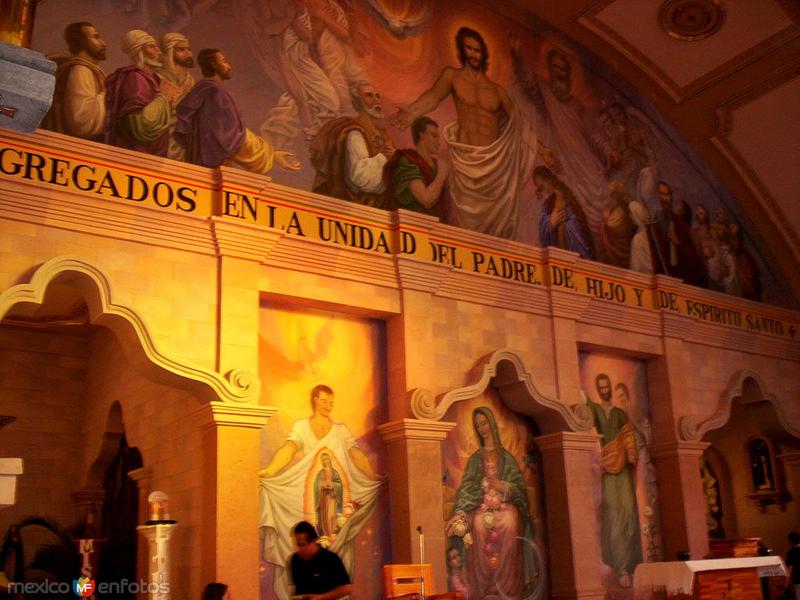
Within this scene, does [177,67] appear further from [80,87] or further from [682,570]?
[682,570]

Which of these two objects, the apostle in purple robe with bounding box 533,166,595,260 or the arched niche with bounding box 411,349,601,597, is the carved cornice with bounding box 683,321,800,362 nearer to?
the apostle in purple robe with bounding box 533,166,595,260

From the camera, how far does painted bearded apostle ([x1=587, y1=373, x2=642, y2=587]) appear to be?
13.0m

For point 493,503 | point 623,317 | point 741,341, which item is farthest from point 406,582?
point 741,341

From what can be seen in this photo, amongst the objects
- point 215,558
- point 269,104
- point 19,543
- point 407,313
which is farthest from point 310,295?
point 19,543

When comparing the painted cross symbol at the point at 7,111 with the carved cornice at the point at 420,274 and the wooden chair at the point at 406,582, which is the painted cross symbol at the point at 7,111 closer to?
the wooden chair at the point at 406,582

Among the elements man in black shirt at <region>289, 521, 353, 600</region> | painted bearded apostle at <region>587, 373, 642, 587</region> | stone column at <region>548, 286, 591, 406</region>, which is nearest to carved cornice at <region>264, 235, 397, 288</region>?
stone column at <region>548, 286, 591, 406</region>

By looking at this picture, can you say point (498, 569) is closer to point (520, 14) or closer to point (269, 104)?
point (269, 104)

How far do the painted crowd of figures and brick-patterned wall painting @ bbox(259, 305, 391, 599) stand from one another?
6.16 ft

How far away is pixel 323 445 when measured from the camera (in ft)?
34.9

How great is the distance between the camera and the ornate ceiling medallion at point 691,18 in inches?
573

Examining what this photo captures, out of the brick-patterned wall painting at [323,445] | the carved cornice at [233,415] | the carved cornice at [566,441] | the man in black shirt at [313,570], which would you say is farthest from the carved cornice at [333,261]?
the man in black shirt at [313,570]

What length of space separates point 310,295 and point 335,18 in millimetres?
3935

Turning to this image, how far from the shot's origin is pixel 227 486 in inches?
361

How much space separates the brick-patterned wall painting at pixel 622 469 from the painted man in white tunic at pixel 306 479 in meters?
3.93
